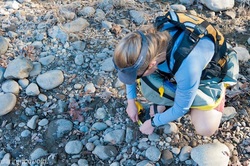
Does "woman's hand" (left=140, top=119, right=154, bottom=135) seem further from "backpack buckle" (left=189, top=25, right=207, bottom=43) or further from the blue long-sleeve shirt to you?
"backpack buckle" (left=189, top=25, right=207, bottom=43)

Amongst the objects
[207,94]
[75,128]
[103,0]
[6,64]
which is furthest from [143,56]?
[103,0]

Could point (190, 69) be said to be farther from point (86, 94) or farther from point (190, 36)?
point (86, 94)

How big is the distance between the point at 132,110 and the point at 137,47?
38.5 inches

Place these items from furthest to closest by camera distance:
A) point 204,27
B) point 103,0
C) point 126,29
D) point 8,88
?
point 103,0, point 126,29, point 8,88, point 204,27

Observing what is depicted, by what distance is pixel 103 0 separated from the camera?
13.9ft

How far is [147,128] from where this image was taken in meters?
3.09

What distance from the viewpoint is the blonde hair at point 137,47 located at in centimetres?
228

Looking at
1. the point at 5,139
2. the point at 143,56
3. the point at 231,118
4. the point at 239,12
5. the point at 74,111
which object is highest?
the point at 143,56

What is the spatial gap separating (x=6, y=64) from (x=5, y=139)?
2.62ft

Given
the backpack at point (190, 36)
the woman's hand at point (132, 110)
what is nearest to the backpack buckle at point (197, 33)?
the backpack at point (190, 36)

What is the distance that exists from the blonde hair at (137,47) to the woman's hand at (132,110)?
0.79 metres

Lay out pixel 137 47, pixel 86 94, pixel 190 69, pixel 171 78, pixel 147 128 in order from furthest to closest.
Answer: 1. pixel 86 94
2. pixel 147 128
3. pixel 171 78
4. pixel 190 69
5. pixel 137 47

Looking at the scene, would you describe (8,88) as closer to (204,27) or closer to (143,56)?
(143,56)

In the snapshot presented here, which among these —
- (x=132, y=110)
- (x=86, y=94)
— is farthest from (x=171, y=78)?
(x=86, y=94)
